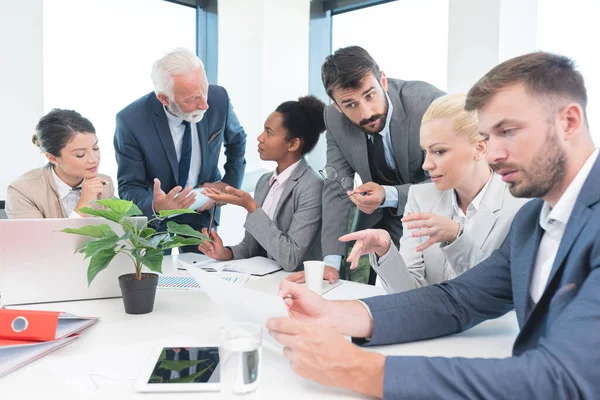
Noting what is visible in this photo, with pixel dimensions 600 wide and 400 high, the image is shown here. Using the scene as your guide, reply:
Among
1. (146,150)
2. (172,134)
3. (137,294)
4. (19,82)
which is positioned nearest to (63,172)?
(146,150)

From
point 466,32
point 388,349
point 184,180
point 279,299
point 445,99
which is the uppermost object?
point 466,32

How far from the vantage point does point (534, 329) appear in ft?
3.21

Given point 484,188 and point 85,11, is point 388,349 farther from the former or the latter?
point 85,11

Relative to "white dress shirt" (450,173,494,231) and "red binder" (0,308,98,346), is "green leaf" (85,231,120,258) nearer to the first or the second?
"red binder" (0,308,98,346)

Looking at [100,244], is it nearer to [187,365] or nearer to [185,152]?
[187,365]

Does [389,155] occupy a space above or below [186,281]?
above

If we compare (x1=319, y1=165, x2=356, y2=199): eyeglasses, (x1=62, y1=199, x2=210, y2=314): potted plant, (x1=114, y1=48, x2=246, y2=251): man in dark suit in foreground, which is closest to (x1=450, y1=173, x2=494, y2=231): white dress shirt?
(x1=319, y1=165, x2=356, y2=199): eyeglasses

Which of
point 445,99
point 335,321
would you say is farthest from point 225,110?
point 335,321

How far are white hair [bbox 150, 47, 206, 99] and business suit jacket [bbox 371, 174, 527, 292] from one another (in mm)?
1478

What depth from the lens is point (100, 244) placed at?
1343 millimetres

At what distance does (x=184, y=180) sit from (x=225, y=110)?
0.48m

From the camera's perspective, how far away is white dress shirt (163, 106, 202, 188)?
2836 millimetres

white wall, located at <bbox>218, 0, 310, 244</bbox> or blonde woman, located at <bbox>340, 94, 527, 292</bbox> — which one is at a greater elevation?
white wall, located at <bbox>218, 0, 310, 244</bbox>

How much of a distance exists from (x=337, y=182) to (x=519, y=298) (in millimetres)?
1310
